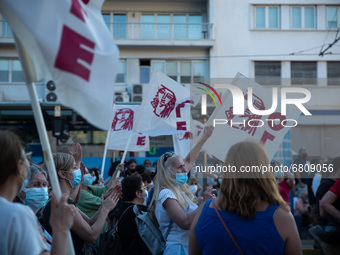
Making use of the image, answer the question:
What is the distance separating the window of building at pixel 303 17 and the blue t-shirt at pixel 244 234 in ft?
75.3

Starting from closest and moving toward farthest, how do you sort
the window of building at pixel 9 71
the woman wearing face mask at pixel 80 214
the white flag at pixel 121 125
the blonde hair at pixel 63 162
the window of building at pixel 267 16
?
the woman wearing face mask at pixel 80 214, the blonde hair at pixel 63 162, the white flag at pixel 121 125, the window of building at pixel 9 71, the window of building at pixel 267 16

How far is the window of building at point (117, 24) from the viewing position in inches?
939

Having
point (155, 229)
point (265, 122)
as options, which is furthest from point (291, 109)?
point (155, 229)

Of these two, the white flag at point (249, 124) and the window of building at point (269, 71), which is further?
the window of building at point (269, 71)

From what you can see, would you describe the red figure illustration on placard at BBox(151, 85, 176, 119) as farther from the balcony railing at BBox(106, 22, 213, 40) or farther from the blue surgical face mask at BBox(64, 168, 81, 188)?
the balcony railing at BBox(106, 22, 213, 40)

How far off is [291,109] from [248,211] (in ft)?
11.4

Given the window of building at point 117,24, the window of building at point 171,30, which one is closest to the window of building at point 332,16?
the window of building at point 171,30

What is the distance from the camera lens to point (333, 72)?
23.8 metres

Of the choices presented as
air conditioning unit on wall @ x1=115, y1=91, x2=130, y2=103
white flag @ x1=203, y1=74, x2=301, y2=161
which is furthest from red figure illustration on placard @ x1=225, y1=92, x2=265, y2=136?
air conditioning unit on wall @ x1=115, y1=91, x2=130, y2=103

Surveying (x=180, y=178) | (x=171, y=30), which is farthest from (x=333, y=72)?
(x=180, y=178)

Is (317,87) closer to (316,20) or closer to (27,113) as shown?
(316,20)

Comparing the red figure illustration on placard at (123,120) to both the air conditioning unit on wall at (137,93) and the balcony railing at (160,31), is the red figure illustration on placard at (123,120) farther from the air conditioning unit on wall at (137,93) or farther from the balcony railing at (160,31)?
the balcony railing at (160,31)

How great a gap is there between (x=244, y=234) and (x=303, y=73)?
22322 millimetres

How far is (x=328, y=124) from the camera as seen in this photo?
2370 centimetres
